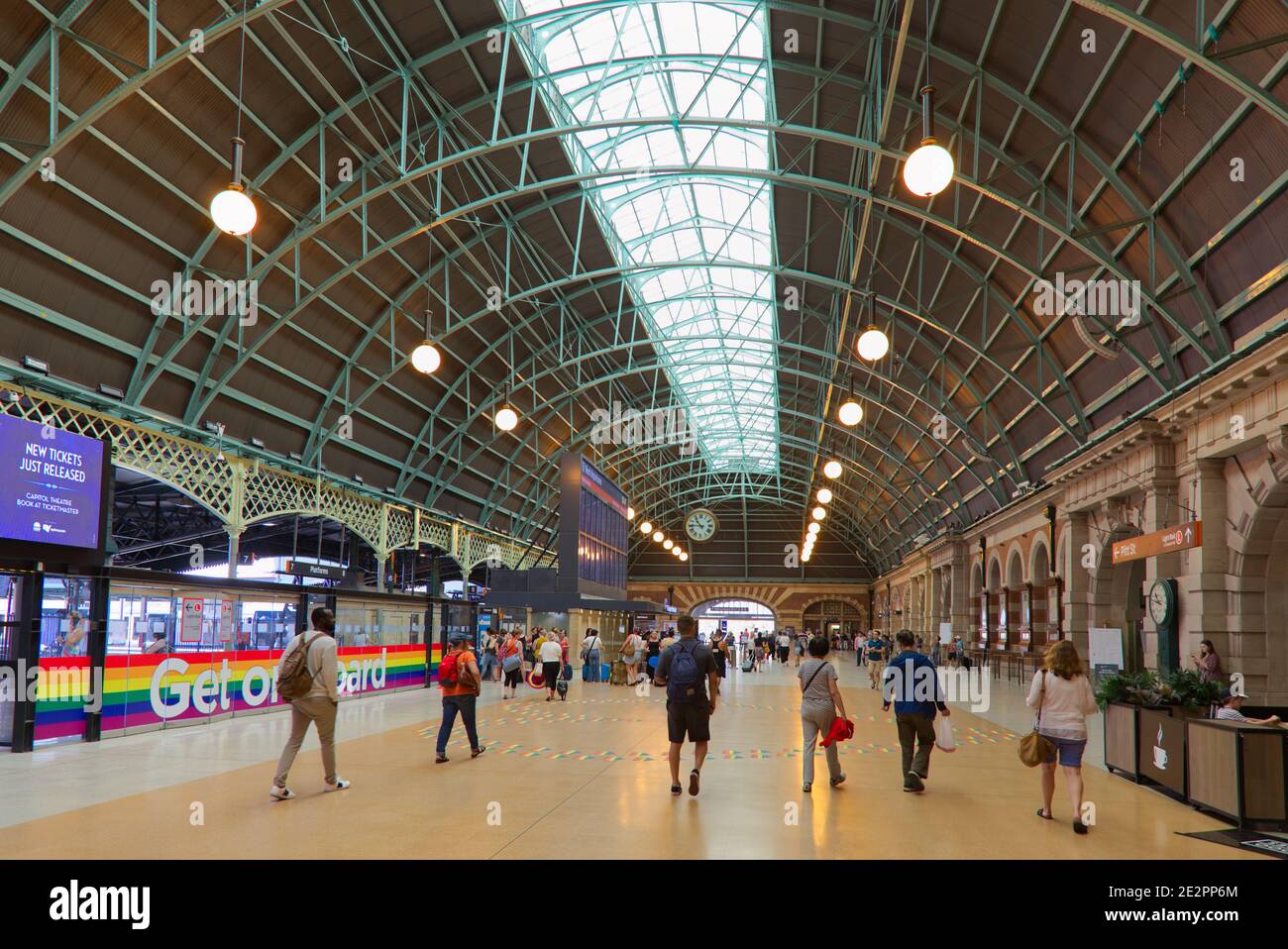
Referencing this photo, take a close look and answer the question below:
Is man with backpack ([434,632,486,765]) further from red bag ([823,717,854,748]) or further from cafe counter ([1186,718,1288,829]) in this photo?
cafe counter ([1186,718,1288,829])

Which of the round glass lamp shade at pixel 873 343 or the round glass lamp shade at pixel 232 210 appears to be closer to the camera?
the round glass lamp shade at pixel 232 210

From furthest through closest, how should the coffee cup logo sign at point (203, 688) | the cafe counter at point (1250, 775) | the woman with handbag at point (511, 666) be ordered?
1. the woman with handbag at point (511, 666)
2. the coffee cup logo sign at point (203, 688)
3. the cafe counter at point (1250, 775)

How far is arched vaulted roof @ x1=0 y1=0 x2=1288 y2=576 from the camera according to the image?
1416 centimetres

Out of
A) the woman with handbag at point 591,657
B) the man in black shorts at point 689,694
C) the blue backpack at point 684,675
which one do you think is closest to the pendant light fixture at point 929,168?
the man in black shorts at point 689,694

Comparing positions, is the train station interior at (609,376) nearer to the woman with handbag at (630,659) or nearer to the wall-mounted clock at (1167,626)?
the wall-mounted clock at (1167,626)

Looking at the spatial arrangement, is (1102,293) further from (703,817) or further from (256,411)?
(256,411)

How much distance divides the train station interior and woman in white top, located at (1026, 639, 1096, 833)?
0.14 feet

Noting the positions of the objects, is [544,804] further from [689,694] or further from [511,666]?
[511,666]

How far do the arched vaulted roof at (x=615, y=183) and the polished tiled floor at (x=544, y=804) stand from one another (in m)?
8.57

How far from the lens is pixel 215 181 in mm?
18500

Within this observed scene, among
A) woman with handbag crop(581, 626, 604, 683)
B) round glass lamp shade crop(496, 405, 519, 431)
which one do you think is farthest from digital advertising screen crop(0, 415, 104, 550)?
woman with handbag crop(581, 626, 604, 683)

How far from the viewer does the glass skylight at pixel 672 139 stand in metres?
17.9

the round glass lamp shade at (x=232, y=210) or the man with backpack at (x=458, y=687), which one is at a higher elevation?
the round glass lamp shade at (x=232, y=210)
